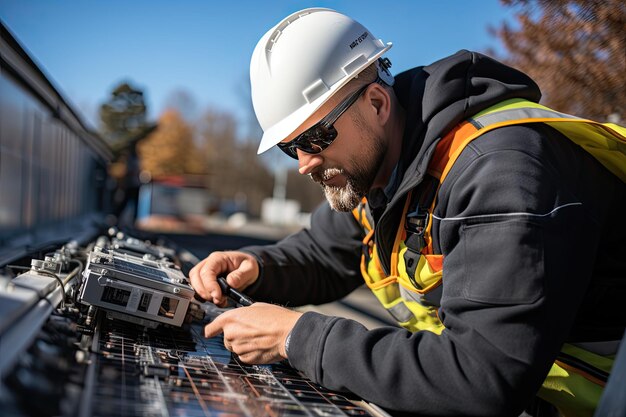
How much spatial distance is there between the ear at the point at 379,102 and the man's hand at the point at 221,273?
0.96 meters

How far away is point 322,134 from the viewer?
248 cm

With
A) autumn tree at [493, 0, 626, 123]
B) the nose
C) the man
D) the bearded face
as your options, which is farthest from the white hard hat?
autumn tree at [493, 0, 626, 123]

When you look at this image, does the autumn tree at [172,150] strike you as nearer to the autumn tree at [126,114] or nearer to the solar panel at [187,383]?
the autumn tree at [126,114]

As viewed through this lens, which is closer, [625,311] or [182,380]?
[182,380]

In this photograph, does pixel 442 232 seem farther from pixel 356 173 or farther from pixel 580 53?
pixel 580 53

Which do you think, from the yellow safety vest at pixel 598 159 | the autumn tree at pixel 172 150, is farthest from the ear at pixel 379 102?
the autumn tree at pixel 172 150

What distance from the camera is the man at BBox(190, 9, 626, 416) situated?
1.74 meters

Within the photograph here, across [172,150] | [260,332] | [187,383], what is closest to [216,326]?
[260,332]

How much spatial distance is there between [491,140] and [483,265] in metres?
0.44

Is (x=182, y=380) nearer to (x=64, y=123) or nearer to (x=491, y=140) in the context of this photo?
(x=491, y=140)

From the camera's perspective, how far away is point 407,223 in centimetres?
239

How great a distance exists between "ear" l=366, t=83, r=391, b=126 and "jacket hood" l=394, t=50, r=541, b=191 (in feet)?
0.47

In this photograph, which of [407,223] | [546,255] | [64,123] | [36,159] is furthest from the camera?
[64,123]

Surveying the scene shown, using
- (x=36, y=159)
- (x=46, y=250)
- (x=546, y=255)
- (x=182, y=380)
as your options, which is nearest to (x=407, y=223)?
(x=546, y=255)
